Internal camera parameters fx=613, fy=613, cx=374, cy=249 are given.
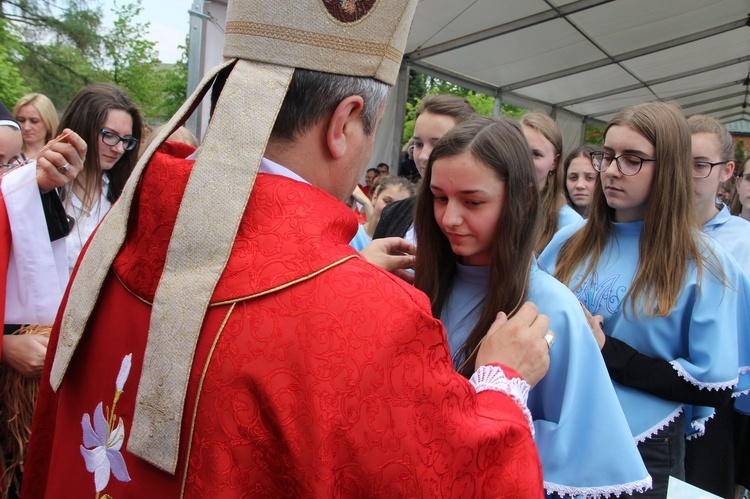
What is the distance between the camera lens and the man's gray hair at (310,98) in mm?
1092

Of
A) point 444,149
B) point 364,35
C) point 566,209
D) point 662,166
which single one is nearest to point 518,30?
point 566,209

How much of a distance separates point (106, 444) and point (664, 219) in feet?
6.74

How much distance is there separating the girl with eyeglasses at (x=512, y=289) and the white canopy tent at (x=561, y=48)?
3.90m

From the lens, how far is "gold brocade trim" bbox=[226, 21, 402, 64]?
42.4 inches

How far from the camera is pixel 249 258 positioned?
3.26 feet

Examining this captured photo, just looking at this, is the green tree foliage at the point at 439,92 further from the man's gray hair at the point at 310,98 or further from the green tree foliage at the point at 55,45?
the man's gray hair at the point at 310,98

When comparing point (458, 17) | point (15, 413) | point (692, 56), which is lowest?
point (15, 413)

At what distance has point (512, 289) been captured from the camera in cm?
183

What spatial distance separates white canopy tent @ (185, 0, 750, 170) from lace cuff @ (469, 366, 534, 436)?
4.65m

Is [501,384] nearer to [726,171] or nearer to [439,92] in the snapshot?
[726,171]

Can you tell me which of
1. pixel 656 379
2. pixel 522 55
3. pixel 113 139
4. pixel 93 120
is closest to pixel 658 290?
pixel 656 379

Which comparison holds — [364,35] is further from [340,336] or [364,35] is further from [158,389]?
[158,389]

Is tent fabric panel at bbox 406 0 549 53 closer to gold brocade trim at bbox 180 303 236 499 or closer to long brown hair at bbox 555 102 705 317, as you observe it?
long brown hair at bbox 555 102 705 317

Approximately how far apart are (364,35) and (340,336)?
551 millimetres
